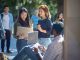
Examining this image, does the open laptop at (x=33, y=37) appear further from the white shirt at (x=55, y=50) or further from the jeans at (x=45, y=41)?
the white shirt at (x=55, y=50)

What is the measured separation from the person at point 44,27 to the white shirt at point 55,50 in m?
0.09

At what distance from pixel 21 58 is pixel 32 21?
0.63m

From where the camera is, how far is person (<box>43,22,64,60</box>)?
3799 mm

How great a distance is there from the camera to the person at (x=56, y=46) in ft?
12.5

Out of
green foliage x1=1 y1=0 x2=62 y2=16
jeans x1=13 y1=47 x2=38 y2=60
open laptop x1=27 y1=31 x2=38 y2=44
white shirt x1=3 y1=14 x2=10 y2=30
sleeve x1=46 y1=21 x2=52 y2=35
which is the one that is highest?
green foliage x1=1 y1=0 x2=62 y2=16

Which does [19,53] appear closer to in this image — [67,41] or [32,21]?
[32,21]

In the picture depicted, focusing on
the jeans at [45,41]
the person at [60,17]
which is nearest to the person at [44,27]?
the jeans at [45,41]

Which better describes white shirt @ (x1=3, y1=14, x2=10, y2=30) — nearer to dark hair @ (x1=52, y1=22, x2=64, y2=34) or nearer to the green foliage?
the green foliage

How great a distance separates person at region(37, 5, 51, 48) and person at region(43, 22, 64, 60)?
81 millimetres

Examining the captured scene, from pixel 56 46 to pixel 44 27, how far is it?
358 millimetres

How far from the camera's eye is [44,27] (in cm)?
384

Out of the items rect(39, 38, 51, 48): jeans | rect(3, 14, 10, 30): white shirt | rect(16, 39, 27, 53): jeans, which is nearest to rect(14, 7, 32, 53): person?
rect(16, 39, 27, 53): jeans

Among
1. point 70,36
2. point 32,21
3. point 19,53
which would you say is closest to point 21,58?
point 19,53

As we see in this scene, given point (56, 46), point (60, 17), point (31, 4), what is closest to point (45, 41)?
point (56, 46)
